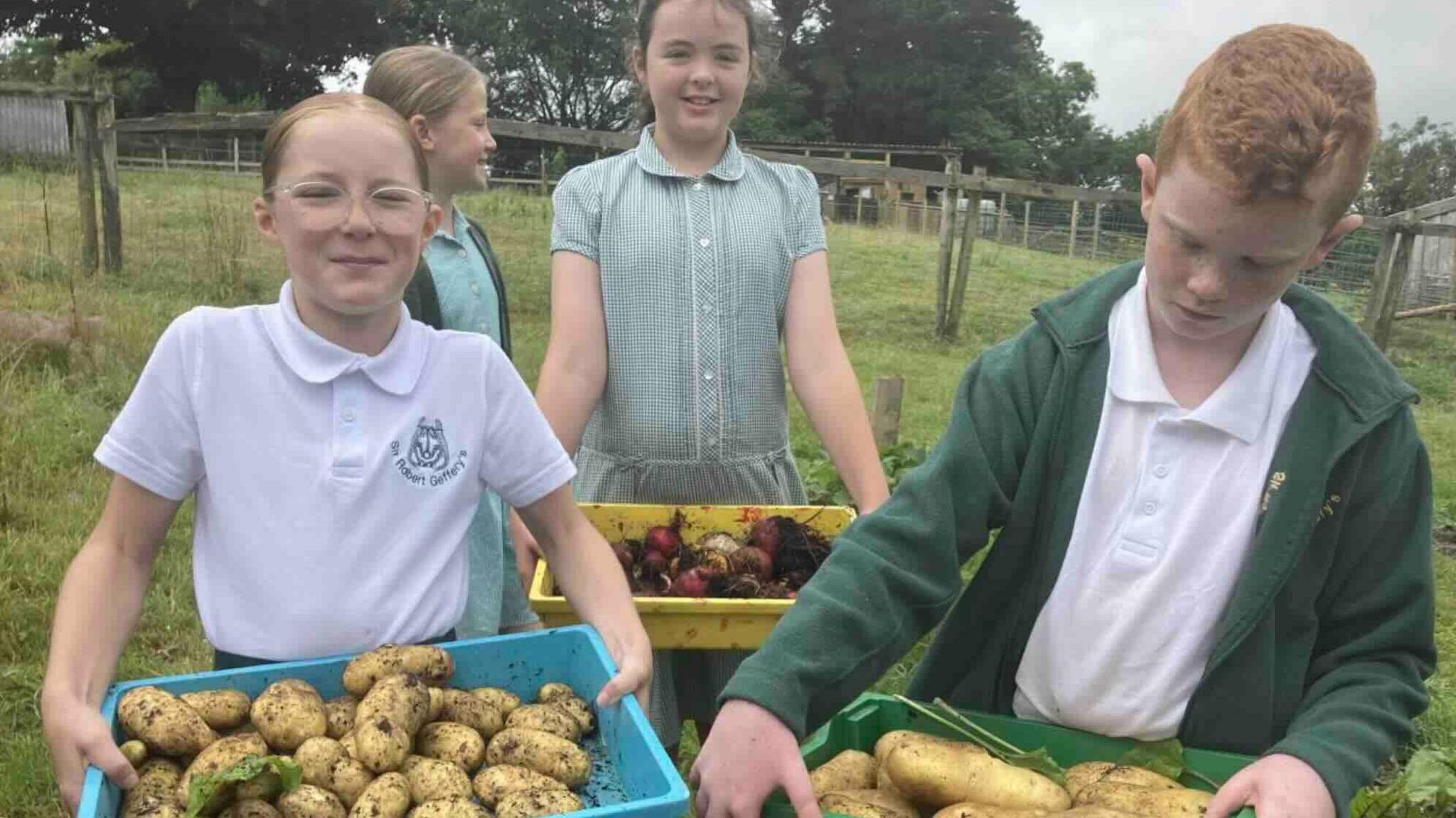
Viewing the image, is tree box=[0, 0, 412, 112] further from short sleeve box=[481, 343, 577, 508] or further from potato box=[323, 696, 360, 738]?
potato box=[323, 696, 360, 738]

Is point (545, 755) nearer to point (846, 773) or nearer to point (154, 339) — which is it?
point (846, 773)

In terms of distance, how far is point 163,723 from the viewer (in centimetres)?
151

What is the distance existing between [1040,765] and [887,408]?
12.9 ft

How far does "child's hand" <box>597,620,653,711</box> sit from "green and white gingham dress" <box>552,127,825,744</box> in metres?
0.88

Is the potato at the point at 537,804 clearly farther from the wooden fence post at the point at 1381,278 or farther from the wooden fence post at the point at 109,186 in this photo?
the wooden fence post at the point at 1381,278

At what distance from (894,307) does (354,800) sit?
12610 mm

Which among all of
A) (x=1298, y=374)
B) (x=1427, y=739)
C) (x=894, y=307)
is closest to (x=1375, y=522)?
(x=1298, y=374)

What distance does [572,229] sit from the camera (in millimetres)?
2654

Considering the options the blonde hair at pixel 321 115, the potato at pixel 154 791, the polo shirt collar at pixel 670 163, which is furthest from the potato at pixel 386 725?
the polo shirt collar at pixel 670 163

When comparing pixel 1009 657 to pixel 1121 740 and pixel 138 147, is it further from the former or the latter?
pixel 138 147

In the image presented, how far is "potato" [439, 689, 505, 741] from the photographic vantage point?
168cm

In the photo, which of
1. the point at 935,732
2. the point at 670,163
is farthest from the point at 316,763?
the point at 670,163

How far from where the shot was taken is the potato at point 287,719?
1562 millimetres

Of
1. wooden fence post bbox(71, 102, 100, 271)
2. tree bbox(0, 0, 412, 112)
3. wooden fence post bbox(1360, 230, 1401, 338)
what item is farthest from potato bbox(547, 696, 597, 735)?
tree bbox(0, 0, 412, 112)
